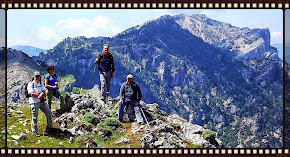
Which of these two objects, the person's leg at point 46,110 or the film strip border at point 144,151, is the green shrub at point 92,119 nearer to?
the person's leg at point 46,110

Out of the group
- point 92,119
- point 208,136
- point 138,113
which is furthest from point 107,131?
point 208,136

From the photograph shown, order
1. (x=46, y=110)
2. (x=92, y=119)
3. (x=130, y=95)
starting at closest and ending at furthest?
(x=46, y=110)
(x=130, y=95)
(x=92, y=119)

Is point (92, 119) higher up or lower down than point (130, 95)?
lower down

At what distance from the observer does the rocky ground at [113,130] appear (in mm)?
22922

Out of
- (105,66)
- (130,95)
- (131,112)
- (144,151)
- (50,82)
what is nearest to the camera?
(144,151)

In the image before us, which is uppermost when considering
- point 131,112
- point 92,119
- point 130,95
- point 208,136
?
point 130,95

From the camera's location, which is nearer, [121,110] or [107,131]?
[107,131]

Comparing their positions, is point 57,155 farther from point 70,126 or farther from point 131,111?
point 131,111

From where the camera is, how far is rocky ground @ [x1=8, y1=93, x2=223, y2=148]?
2292 cm

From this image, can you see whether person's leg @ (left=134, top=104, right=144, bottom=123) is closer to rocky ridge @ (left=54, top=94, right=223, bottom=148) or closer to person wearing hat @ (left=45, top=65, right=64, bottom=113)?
rocky ridge @ (left=54, top=94, right=223, bottom=148)

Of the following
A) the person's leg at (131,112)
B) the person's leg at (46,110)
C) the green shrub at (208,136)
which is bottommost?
the green shrub at (208,136)

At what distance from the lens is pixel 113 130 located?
25.1 meters

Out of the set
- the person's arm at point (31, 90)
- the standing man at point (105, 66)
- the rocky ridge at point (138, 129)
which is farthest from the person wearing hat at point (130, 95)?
the person's arm at point (31, 90)

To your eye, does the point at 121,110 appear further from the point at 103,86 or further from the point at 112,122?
the point at 103,86
